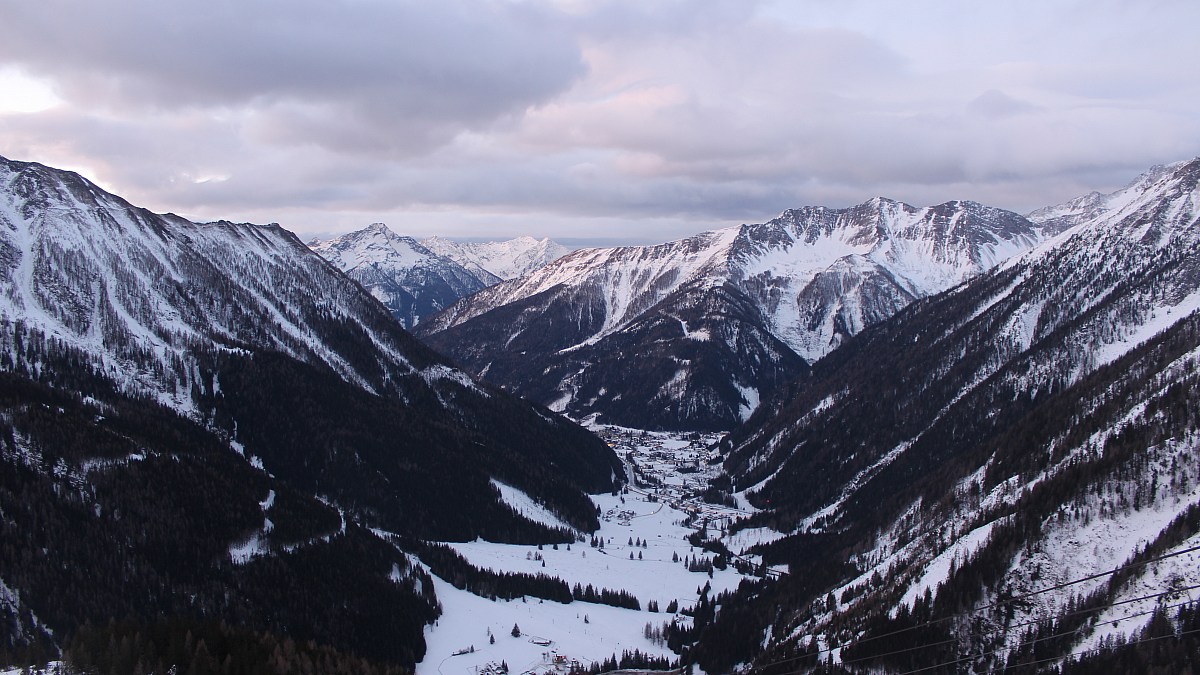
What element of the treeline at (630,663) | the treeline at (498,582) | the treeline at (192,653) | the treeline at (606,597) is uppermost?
the treeline at (498,582)

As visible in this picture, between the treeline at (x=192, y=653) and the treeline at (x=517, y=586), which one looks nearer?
the treeline at (x=192, y=653)

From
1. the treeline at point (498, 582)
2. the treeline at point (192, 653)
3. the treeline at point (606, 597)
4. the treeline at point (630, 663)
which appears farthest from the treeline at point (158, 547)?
the treeline at point (606, 597)

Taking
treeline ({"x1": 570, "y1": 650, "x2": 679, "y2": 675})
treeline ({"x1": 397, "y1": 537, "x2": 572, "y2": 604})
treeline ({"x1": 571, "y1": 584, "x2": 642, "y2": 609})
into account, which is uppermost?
Result: treeline ({"x1": 397, "y1": 537, "x2": 572, "y2": 604})

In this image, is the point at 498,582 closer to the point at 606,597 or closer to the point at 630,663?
the point at 606,597

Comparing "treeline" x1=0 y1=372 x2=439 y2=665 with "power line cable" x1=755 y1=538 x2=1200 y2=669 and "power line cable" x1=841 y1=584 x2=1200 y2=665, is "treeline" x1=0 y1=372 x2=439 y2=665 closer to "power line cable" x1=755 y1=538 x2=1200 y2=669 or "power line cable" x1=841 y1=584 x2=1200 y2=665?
"power line cable" x1=755 y1=538 x2=1200 y2=669

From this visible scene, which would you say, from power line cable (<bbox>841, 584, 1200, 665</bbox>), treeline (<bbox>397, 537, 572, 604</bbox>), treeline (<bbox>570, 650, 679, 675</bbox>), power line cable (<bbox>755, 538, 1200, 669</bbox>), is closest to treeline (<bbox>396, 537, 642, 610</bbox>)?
treeline (<bbox>397, 537, 572, 604</bbox>)

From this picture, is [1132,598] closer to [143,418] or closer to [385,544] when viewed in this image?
[385,544]

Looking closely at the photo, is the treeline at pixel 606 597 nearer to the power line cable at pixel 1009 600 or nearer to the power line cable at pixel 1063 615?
the power line cable at pixel 1009 600

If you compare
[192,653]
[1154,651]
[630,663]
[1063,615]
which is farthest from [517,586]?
[1154,651]
